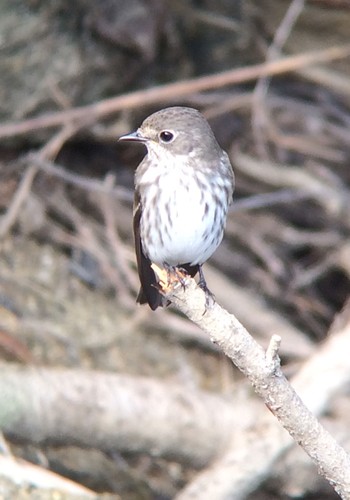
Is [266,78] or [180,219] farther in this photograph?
[266,78]

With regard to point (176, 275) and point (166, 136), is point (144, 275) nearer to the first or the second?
point (166, 136)

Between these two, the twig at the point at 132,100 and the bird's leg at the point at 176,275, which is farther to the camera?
the twig at the point at 132,100

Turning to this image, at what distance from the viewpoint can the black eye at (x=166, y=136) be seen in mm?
3418

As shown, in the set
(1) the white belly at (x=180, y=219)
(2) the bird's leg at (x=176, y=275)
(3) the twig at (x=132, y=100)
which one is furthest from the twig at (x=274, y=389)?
(3) the twig at (x=132, y=100)

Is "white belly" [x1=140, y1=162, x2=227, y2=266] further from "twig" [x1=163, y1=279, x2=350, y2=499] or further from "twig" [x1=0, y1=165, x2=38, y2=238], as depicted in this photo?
"twig" [x1=0, y1=165, x2=38, y2=238]

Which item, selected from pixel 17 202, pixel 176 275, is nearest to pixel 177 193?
pixel 176 275

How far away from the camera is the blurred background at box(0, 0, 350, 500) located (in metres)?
4.66

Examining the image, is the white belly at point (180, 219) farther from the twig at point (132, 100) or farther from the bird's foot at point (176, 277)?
the twig at point (132, 100)

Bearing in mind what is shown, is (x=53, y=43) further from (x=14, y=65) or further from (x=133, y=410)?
(x=133, y=410)

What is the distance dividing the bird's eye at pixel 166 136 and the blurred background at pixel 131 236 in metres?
1.39

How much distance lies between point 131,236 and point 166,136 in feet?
8.36

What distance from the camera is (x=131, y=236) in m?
5.95

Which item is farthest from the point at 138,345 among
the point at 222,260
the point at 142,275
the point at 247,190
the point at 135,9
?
the point at 142,275

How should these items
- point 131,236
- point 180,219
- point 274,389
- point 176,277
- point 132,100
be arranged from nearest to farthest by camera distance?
point 274,389
point 176,277
point 180,219
point 132,100
point 131,236
